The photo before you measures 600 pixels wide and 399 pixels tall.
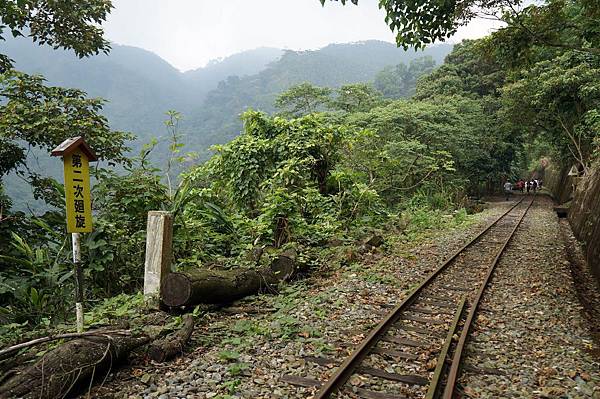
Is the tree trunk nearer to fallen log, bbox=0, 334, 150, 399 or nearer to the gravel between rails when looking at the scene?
fallen log, bbox=0, 334, 150, 399

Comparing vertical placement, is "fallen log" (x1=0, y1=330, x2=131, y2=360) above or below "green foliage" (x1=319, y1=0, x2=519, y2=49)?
below

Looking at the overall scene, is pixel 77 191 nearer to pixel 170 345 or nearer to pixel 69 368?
pixel 69 368

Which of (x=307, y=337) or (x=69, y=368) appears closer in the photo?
(x=69, y=368)

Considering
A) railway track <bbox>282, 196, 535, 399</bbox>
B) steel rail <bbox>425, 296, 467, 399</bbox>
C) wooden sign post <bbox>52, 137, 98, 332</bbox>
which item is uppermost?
wooden sign post <bbox>52, 137, 98, 332</bbox>

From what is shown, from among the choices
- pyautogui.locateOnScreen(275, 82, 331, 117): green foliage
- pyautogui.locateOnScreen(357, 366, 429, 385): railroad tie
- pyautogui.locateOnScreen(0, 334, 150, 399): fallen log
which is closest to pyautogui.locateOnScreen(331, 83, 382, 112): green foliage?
pyautogui.locateOnScreen(275, 82, 331, 117): green foliage

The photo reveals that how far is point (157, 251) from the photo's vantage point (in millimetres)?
5992

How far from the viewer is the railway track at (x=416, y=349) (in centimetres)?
396

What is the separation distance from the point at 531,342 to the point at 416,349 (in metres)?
1.63

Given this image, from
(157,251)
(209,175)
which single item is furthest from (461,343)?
(209,175)

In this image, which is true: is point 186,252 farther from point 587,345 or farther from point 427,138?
point 427,138

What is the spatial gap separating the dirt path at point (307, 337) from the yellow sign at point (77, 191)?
1.83 m

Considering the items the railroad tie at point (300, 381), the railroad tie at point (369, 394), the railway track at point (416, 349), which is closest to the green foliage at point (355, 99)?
the railway track at point (416, 349)

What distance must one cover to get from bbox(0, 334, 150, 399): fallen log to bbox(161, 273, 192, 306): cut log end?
124 cm

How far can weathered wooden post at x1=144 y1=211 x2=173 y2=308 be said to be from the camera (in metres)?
5.95
